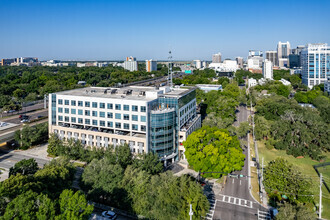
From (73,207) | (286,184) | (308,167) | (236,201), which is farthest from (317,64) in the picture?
(73,207)

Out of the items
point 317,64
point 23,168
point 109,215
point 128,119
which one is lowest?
point 109,215

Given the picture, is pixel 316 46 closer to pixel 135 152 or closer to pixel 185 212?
pixel 135 152

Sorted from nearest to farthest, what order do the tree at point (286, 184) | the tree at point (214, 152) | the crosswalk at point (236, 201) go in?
the tree at point (286, 184)
the crosswalk at point (236, 201)
the tree at point (214, 152)

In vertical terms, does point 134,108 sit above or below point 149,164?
above

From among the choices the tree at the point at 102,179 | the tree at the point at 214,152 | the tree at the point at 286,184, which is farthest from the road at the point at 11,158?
the tree at the point at 286,184

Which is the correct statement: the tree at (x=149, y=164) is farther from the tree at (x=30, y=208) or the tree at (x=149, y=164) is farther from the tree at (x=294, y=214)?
the tree at (x=294, y=214)

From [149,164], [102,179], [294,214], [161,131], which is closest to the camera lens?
[294,214]

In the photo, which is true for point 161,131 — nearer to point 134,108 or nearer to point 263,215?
point 134,108
